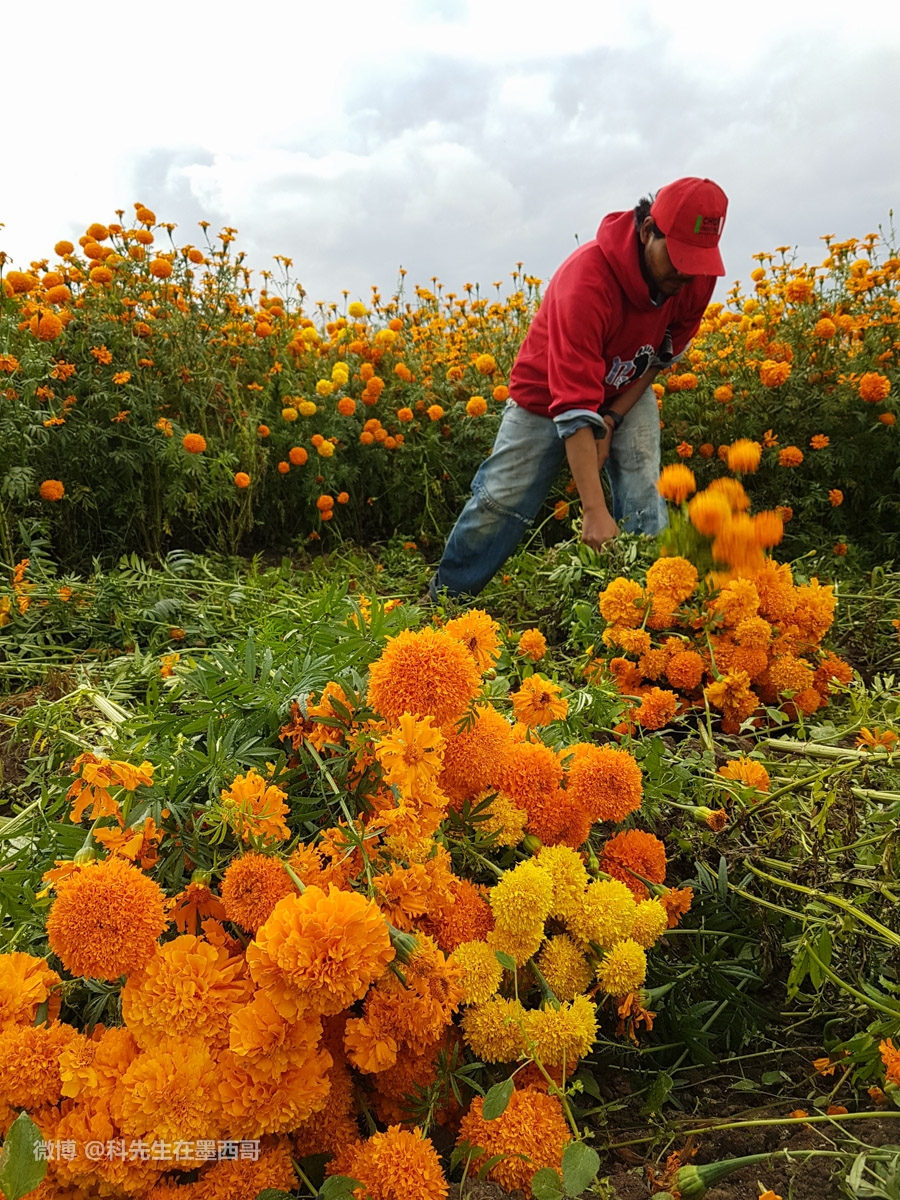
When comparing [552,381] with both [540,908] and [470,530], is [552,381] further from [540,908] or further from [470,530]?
[540,908]

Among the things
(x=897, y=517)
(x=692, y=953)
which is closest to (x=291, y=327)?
(x=897, y=517)

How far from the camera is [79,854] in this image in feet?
3.33

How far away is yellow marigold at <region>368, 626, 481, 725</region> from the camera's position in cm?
103

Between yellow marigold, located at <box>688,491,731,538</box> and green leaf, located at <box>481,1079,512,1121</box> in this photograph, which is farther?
yellow marigold, located at <box>688,491,731,538</box>

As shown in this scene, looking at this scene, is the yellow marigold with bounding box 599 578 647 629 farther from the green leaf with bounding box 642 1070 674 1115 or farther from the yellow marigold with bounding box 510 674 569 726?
the green leaf with bounding box 642 1070 674 1115

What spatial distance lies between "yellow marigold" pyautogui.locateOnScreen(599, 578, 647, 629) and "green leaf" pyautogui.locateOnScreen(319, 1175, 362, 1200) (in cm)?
168

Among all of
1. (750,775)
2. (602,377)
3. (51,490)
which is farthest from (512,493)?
(750,775)

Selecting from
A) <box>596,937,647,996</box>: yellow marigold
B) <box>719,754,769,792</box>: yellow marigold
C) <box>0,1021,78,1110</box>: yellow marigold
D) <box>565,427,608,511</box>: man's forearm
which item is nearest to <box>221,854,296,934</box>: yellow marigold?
<box>0,1021,78,1110</box>: yellow marigold

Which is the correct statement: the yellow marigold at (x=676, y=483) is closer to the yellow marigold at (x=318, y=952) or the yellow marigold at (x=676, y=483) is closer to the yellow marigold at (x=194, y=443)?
the yellow marigold at (x=318, y=952)

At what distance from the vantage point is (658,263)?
11.1 feet

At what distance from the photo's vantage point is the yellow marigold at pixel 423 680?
3.38 feet

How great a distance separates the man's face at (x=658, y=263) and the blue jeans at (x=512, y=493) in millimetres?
703

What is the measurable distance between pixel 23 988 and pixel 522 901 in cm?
62

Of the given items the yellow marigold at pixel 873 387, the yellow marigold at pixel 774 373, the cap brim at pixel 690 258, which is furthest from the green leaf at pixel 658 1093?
the yellow marigold at pixel 873 387
